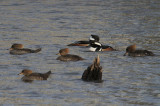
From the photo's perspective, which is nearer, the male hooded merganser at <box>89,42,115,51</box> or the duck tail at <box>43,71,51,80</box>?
the duck tail at <box>43,71,51,80</box>

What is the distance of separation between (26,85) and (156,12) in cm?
2318

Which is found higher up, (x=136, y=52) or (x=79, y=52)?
(x=136, y=52)

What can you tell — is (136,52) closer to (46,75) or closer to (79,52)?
(79,52)

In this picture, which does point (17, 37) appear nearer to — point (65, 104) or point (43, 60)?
point (43, 60)

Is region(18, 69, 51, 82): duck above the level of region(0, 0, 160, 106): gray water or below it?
above

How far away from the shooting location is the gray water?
559 inches

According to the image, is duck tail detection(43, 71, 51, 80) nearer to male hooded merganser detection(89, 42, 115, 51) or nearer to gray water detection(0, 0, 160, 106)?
gray water detection(0, 0, 160, 106)

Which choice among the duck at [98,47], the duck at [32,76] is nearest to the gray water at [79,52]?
the duck at [32,76]

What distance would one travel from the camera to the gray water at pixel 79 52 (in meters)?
14.2

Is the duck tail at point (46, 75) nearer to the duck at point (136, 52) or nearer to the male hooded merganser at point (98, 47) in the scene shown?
the duck at point (136, 52)

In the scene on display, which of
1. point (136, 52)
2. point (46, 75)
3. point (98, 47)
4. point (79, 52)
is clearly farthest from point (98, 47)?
point (46, 75)

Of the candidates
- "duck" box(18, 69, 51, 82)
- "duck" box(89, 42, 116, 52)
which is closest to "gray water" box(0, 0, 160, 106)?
"duck" box(18, 69, 51, 82)

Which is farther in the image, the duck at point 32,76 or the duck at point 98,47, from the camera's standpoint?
the duck at point 98,47

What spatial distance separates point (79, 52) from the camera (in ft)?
73.4
